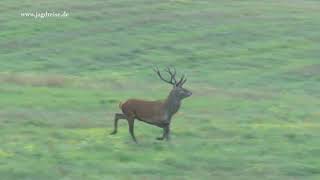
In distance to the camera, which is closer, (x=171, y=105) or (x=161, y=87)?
(x=171, y=105)

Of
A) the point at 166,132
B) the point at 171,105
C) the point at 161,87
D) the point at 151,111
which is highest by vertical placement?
the point at 171,105

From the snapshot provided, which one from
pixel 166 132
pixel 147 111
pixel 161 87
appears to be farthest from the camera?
pixel 161 87

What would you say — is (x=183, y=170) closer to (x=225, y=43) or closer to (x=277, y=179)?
(x=277, y=179)

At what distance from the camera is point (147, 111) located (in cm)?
2120

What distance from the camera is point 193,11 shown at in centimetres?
7031

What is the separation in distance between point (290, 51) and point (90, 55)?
1273 centimetres

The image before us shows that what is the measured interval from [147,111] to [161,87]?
1600 cm

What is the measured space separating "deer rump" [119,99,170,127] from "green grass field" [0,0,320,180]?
1.97 feet

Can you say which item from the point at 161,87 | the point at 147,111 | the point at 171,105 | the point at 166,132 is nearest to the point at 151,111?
the point at 147,111

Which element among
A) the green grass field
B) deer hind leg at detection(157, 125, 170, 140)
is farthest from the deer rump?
the green grass field

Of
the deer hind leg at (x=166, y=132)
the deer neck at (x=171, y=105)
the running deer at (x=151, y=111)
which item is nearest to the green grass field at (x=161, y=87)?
the deer hind leg at (x=166, y=132)

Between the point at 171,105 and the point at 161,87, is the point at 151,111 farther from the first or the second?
the point at 161,87

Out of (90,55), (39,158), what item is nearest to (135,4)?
(90,55)

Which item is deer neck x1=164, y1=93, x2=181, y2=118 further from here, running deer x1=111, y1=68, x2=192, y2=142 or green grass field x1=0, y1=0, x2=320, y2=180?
green grass field x1=0, y1=0, x2=320, y2=180
